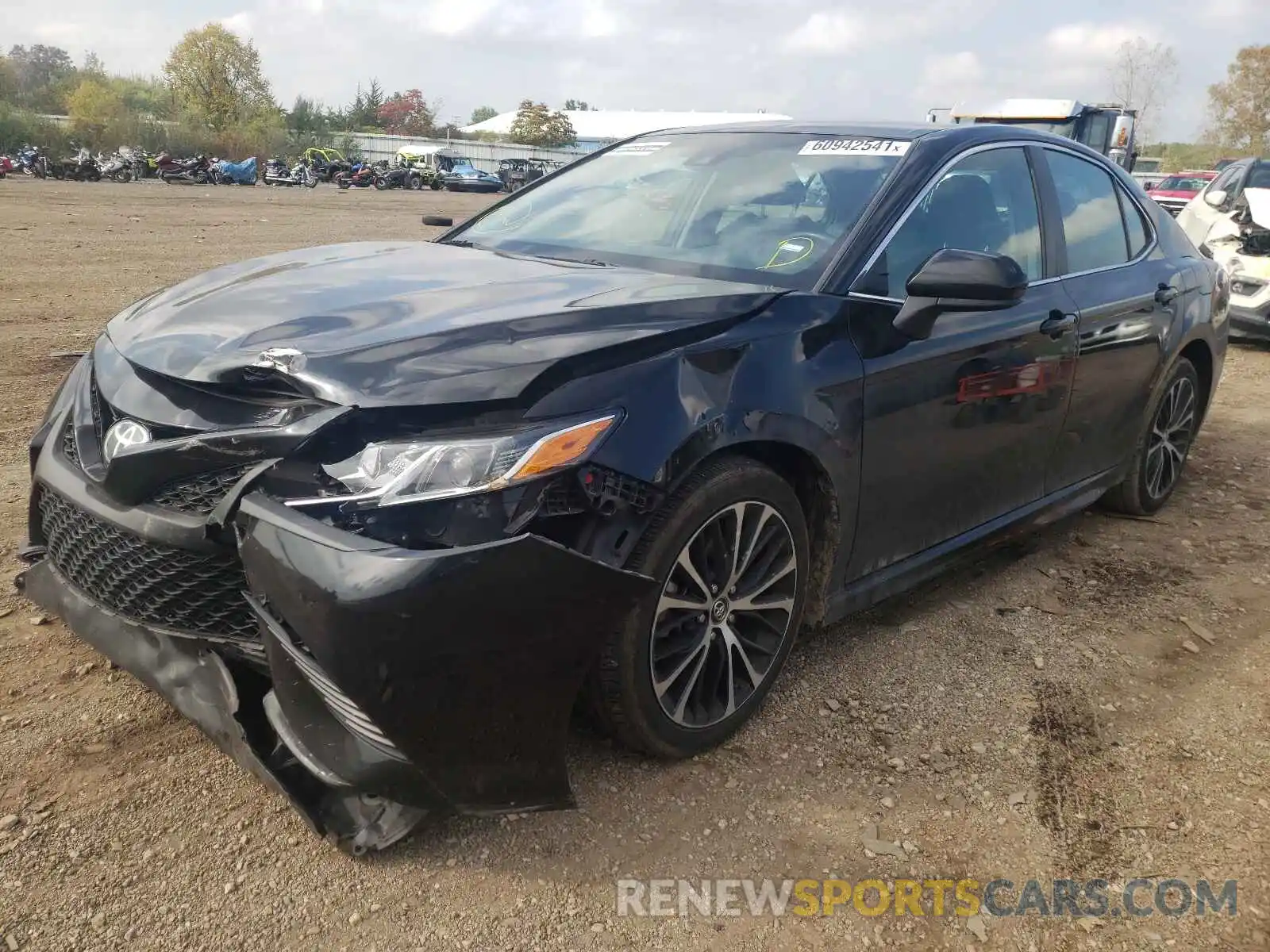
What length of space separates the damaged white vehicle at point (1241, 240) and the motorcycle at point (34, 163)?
36.0 m

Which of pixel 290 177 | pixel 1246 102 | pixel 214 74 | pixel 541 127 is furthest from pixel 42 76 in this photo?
pixel 1246 102

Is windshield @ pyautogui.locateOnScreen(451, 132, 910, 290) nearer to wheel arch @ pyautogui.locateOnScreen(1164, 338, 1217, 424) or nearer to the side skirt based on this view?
the side skirt

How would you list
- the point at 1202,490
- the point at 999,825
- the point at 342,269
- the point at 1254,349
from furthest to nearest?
the point at 1254,349, the point at 1202,490, the point at 342,269, the point at 999,825

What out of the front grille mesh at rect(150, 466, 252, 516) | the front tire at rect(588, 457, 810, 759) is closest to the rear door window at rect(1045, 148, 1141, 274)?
the front tire at rect(588, 457, 810, 759)

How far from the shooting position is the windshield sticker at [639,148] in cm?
385

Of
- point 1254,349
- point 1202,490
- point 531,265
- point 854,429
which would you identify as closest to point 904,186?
point 854,429

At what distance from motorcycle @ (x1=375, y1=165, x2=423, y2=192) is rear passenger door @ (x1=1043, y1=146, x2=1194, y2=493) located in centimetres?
4131

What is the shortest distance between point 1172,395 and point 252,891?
4.39m

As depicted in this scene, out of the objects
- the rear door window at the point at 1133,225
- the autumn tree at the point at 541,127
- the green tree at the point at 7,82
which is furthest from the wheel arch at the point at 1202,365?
the autumn tree at the point at 541,127

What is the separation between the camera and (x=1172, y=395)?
15.3ft

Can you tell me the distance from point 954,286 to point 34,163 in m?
40.3

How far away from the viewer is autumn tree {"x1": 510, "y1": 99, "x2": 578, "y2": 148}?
82.5m

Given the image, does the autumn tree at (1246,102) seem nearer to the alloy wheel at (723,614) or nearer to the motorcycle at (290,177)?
the motorcycle at (290,177)

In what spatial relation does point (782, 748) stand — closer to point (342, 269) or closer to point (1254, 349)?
point (342, 269)
